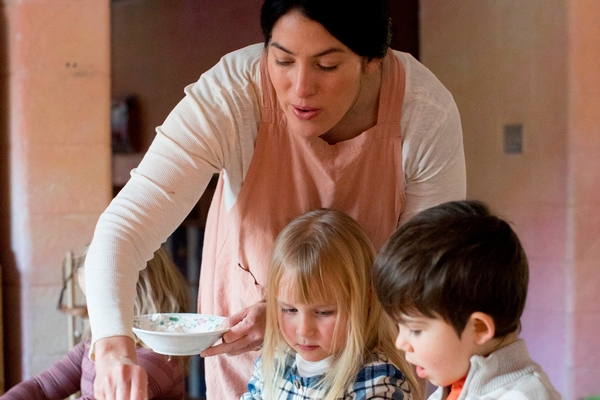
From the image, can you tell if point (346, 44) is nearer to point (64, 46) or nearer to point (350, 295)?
point (350, 295)

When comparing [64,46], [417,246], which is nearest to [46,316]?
[64,46]

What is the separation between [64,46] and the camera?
269 centimetres

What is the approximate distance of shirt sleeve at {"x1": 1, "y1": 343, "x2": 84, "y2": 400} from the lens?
2.20 meters

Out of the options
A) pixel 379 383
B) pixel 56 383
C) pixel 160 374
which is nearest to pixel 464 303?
pixel 379 383

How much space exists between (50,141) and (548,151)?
1918 mm

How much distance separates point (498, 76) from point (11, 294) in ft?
7.00

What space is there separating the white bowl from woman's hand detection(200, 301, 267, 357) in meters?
0.03

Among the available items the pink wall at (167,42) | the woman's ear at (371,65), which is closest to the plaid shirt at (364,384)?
the woman's ear at (371,65)

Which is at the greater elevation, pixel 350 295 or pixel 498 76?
pixel 498 76

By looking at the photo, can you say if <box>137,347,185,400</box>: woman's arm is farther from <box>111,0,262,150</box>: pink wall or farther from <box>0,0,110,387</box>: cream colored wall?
<box>111,0,262,150</box>: pink wall

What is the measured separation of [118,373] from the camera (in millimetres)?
1096

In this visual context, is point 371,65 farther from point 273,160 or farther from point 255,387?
point 255,387

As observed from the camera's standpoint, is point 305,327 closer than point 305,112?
No

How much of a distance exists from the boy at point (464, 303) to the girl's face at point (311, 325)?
368 millimetres
